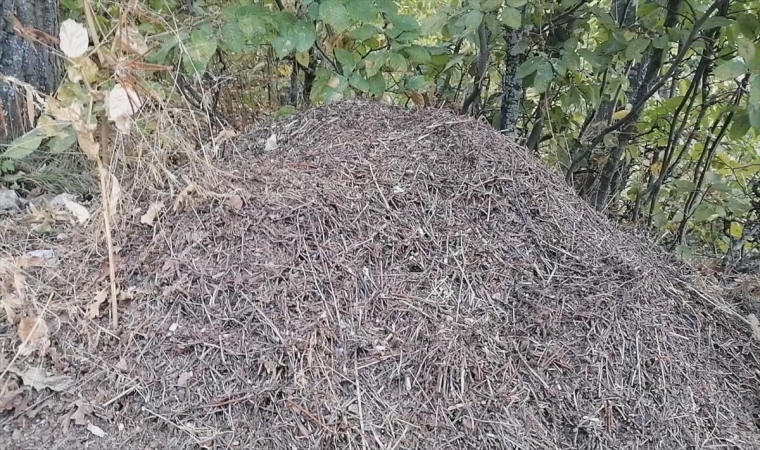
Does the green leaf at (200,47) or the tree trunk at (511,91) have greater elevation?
the green leaf at (200,47)

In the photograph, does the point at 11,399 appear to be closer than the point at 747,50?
Yes

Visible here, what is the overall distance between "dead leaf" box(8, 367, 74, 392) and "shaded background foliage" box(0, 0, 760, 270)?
1.17 metres

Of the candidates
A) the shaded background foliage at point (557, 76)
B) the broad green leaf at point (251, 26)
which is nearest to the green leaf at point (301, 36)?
the shaded background foliage at point (557, 76)

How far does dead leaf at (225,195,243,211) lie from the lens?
1.73 m

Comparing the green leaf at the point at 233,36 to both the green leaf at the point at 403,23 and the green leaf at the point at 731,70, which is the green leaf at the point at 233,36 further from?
the green leaf at the point at 731,70

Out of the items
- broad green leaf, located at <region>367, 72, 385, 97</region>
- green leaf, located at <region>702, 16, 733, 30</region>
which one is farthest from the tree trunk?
green leaf, located at <region>702, 16, 733, 30</region>

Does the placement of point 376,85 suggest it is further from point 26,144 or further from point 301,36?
point 26,144

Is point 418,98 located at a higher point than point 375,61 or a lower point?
lower

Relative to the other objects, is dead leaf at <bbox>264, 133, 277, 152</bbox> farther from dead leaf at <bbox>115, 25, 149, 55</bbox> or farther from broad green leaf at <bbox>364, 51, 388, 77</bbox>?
dead leaf at <bbox>115, 25, 149, 55</bbox>

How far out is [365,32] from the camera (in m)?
2.41

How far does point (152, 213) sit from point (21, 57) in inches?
57.2

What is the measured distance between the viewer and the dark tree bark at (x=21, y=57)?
2420 mm

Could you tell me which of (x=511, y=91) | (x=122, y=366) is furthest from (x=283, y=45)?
(x=122, y=366)

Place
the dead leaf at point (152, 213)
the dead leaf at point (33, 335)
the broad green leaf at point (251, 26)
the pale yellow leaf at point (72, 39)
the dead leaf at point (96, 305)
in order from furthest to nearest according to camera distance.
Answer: the broad green leaf at point (251, 26)
the dead leaf at point (152, 213)
the dead leaf at point (96, 305)
the dead leaf at point (33, 335)
the pale yellow leaf at point (72, 39)
